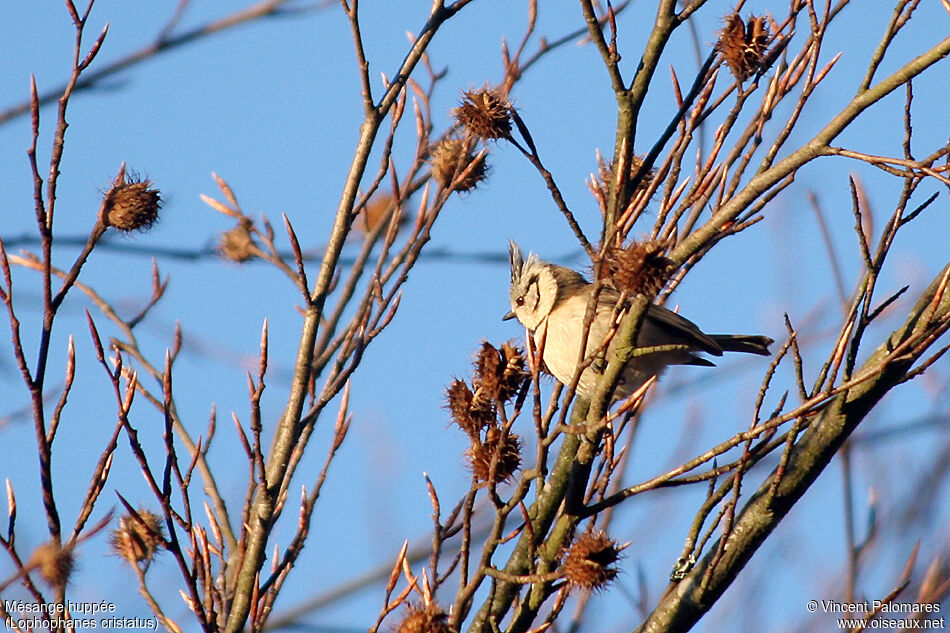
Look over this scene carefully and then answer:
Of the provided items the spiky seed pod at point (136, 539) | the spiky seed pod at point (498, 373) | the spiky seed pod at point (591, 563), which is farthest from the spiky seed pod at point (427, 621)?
the spiky seed pod at point (136, 539)

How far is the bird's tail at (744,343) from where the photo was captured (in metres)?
4.92

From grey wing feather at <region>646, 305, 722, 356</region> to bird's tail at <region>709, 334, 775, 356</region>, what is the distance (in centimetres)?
18

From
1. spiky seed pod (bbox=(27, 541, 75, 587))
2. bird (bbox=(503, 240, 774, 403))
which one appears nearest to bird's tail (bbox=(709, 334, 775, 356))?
bird (bbox=(503, 240, 774, 403))

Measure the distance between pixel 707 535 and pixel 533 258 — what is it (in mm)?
2634

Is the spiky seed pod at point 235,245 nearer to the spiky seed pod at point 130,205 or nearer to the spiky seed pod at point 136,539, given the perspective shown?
the spiky seed pod at point 130,205

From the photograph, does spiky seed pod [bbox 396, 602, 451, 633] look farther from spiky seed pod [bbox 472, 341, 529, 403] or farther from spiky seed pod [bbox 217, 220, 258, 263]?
spiky seed pod [bbox 217, 220, 258, 263]

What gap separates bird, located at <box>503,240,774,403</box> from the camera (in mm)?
4430

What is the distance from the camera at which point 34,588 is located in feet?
6.95

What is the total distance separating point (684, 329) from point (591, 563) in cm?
218

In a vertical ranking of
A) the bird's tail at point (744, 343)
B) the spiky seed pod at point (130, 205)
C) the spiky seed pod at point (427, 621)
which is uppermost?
the bird's tail at point (744, 343)

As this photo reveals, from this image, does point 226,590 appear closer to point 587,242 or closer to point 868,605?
point 587,242

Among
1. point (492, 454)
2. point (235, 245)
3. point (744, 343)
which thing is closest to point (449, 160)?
point (235, 245)

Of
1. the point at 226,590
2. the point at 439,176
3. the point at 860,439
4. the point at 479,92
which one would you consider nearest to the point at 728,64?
the point at 479,92

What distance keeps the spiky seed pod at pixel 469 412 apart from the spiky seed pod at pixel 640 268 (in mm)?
485
